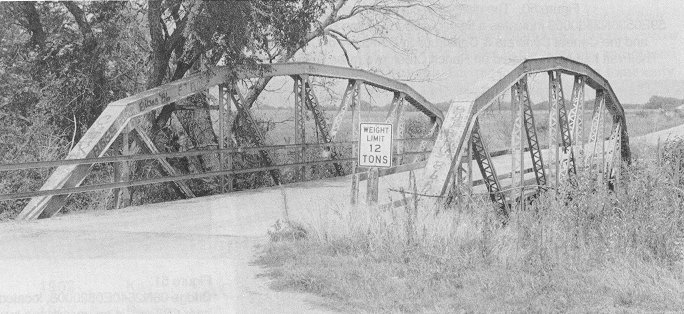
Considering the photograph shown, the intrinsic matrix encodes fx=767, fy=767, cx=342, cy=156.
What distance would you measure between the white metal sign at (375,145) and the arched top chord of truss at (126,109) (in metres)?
5.27

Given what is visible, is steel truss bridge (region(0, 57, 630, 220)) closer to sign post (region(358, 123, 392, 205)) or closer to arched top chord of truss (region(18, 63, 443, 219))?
arched top chord of truss (region(18, 63, 443, 219))

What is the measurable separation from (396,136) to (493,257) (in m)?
17.3

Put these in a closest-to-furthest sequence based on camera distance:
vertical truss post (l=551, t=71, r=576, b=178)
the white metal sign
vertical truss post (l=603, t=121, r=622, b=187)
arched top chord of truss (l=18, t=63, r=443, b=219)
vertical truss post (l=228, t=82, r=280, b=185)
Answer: the white metal sign
arched top chord of truss (l=18, t=63, r=443, b=219)
vertical truss post (l=551, t=71, r=576, b=178)
vertical truss post (l=228, t=82, r=280, b=185)
vertical truss post (l=603, t=121, r=622, b=187)

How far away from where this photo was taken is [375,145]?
413 inches

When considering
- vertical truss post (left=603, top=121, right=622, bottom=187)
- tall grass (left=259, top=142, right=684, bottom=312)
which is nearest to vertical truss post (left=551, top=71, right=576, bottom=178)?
vertical truss post (left=603, top=121, right=622, bottom=187)

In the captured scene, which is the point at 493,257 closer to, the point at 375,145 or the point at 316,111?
the point at 375,145

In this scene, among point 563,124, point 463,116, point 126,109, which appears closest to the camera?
point 463,116

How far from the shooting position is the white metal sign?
410 inches

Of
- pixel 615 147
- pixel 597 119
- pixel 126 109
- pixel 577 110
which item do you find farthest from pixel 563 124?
pixel 126 109

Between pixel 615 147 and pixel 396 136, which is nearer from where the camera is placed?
pixel 615 147

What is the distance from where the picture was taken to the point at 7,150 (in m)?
17.8

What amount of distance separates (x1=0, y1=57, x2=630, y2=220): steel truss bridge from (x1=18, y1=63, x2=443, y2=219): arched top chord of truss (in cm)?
2

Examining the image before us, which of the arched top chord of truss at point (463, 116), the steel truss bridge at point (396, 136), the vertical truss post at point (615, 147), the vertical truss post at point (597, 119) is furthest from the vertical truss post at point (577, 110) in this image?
the vertical truss post at point (615, 147)

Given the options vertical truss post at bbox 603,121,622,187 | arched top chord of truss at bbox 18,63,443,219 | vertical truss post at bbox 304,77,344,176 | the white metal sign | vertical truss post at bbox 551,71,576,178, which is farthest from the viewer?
vertical truss post at bbox 603,121,622,187
